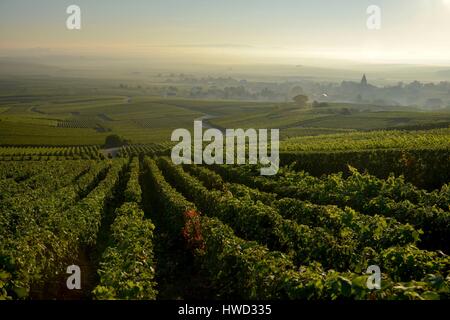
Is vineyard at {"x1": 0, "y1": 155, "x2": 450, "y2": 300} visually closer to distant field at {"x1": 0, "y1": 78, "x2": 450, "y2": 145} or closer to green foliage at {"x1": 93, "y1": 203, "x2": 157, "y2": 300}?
green foliage at {"x1": 93, "y1": 203, "x2": 157, "y2": 300}

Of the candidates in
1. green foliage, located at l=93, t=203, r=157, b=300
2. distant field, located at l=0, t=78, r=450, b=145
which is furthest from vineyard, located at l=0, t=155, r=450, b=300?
distant field, located at l=0, t=78, r=450, b=145

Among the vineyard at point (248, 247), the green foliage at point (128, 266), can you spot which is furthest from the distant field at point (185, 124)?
the green foliage at point (128, 266)

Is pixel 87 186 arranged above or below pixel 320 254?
below

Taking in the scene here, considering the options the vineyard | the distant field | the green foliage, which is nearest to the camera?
the vineyard

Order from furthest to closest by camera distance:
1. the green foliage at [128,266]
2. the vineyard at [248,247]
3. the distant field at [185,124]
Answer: the distant field at [185,124] → the green foliage at [128,266] → the vineyard at [248,247]

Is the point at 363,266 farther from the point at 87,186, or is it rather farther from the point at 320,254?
the point at 87,186

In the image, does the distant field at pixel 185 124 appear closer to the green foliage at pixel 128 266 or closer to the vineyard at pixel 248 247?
the vineyard at pixel 248 247

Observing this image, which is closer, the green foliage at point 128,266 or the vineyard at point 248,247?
the vineyard at point 248,247

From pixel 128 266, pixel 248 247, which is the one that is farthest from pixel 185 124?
pixel 128 266
